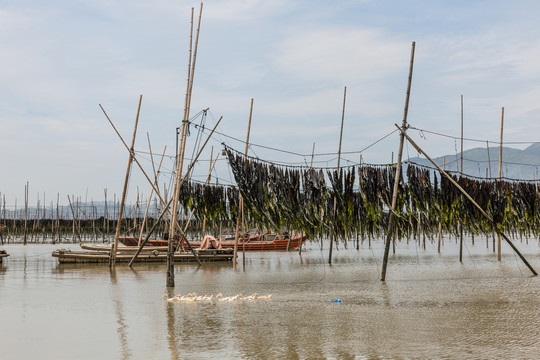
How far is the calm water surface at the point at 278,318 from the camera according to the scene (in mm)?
8398

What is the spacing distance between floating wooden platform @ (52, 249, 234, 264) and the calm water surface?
5.07m

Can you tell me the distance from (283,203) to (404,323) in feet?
21.8

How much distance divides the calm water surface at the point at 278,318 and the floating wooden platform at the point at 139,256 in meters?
5.07

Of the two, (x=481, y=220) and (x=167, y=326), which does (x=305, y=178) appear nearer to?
(x=481, y=220)

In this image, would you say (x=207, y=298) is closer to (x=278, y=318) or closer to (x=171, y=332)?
(x=278, y=318)

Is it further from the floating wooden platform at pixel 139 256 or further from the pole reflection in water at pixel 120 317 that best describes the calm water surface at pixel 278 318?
the floating wooden platform at pixel 139 256

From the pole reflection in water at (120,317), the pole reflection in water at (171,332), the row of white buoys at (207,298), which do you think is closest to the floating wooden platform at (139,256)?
the pole reflection in water at (120,317)

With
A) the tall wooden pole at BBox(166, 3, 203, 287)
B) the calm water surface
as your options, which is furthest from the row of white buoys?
the tall wooden pole at BBox(166, 3, 203, 287)

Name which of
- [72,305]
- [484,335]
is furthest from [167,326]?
[484,335]

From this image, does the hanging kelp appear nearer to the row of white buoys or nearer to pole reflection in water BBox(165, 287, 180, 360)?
the row of white buoys

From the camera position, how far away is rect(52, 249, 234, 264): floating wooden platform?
24.9m

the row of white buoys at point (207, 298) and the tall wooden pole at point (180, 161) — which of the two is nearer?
the row of white buoys at point (207, 298)

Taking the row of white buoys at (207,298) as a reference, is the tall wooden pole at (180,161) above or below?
above

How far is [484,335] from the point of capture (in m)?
9.27
